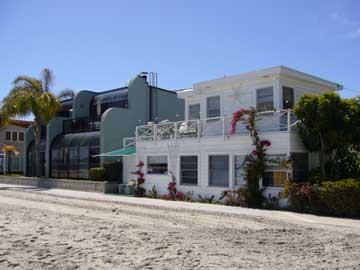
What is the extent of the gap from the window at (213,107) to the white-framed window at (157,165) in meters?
3.31

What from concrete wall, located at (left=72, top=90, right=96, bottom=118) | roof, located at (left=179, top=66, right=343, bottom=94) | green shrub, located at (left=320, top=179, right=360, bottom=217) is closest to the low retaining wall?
concrete wall, located at (left=72, top=90, right=96, bottom=118)

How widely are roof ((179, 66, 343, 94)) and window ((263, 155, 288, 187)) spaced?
13.6ft

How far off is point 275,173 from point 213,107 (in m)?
5.99

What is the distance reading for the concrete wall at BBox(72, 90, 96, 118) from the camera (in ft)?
104

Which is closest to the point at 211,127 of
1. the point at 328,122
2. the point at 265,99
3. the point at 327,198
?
the point at 265,99

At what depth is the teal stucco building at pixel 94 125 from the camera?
26906 millimetres

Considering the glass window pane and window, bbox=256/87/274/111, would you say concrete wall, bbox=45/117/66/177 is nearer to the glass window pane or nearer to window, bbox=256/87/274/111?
window, bbox=256/87/274/111

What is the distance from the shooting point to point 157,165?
21.8 metres

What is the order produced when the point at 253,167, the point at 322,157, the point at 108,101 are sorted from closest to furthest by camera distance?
1. the point at 322,157
2. the point at 253,167
3. the point at 108,101

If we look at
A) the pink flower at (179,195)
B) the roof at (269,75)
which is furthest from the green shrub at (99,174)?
the roof at (269,75)

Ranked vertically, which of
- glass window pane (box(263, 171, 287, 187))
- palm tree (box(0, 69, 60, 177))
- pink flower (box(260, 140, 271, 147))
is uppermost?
palm tree (box(0, 69, 60, 177))

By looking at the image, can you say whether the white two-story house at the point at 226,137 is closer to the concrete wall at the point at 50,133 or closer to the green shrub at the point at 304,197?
the green shrub at the point at 304,197

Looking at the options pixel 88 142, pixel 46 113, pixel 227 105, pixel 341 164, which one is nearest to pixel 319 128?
pixel 341 164

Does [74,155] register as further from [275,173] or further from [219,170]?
[275,173]
